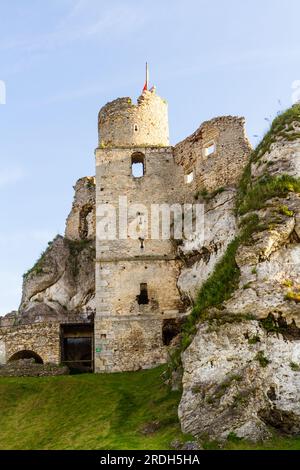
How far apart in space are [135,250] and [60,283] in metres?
8.39

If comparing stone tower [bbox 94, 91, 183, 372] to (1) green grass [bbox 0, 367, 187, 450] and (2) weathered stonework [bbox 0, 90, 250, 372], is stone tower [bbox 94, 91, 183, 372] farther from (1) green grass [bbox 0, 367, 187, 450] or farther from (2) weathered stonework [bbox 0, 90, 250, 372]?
(1) green grass [bbox 0, 367, 187, 450]

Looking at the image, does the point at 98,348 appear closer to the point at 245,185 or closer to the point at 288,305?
the point at 245,185

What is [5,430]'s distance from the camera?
74.0 feet

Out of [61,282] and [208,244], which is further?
[61,282]

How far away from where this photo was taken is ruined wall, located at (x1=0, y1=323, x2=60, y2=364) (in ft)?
105

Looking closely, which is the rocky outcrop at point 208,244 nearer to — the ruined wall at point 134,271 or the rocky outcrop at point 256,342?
the ruined wall at point 134,271

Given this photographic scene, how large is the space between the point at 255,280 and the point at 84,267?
779 inches

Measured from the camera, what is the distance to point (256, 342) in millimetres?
19516

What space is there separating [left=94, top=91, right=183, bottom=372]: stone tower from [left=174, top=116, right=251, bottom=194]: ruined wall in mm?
1274

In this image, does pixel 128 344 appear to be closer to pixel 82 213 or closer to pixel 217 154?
pixel 217 154

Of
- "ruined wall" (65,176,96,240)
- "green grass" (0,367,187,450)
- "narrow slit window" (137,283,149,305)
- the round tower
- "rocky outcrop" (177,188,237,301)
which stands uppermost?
the round tower

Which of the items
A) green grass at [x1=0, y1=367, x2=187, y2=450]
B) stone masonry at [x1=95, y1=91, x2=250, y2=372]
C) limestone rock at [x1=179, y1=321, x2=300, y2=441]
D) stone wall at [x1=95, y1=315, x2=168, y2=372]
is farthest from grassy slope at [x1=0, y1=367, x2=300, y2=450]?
stone masonry at [x1=95, y1=91, x2=250, y2=372]

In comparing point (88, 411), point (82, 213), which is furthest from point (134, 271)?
point (82, 213)

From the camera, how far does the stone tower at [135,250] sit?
30359 millimetres
